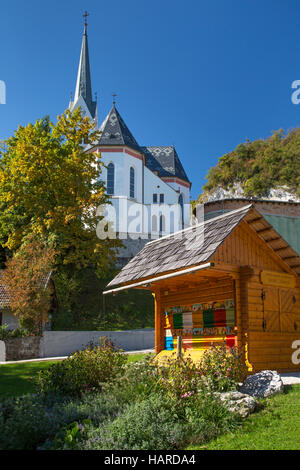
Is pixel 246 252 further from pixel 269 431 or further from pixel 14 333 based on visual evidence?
pixel 14 333

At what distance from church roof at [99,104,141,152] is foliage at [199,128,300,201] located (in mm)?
10053

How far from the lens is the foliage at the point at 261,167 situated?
44031 millimetres

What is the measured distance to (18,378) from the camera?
1352cm

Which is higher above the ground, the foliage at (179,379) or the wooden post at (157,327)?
the wooden post at (157,327)

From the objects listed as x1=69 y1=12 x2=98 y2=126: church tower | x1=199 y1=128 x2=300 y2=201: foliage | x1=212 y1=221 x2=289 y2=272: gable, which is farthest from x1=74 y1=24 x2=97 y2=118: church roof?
x1=212 y1=221 x2=289 y2=272: gable

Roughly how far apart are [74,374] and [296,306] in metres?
7.12

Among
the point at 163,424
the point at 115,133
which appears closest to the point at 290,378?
the point at 163,424

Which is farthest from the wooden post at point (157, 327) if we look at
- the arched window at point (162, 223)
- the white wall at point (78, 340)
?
the arched window at point (162, 223)

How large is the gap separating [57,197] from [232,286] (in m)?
19.0

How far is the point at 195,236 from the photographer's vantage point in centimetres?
1234

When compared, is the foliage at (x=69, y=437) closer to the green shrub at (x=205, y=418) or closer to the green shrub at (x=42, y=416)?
the green shrub at (x=42, y=416)

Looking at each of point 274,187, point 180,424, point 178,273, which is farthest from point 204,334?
point 274,187

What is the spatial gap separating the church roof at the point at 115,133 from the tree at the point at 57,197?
1896cm
